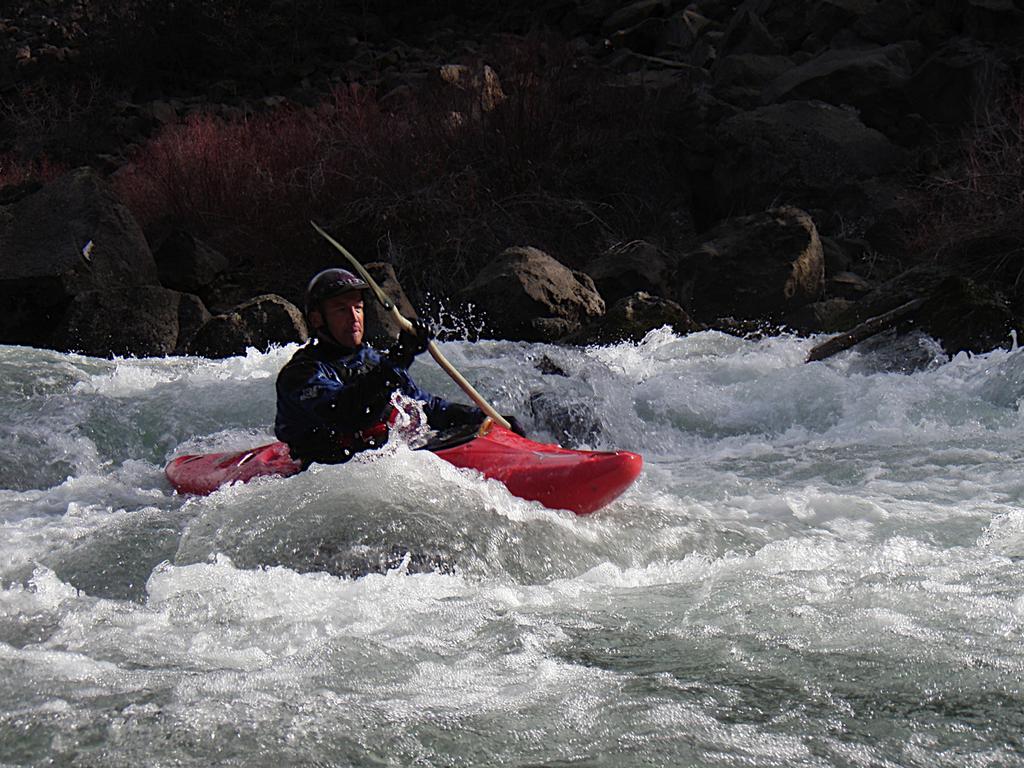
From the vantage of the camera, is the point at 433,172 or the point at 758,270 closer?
the point at 758,270

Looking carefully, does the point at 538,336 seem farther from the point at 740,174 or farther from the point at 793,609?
the point at 793,609

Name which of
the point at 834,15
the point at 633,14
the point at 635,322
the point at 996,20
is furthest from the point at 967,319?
the point at 633,14

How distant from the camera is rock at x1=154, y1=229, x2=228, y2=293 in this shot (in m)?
11.5

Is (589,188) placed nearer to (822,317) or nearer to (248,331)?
(822,317)

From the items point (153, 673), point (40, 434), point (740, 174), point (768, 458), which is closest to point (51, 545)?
point (153, 673)

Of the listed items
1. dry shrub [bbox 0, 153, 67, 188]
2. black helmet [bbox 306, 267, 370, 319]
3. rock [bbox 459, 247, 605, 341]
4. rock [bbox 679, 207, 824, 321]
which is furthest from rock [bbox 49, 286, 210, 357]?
dry shrub [bbox 0, 153, 67, 188]

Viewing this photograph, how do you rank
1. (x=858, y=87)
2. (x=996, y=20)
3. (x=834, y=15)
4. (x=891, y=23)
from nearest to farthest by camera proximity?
1. (x=858, y=87)
2. (x=996, y=20)
3. (x=891, y=23)
4. (x=834, y=15)

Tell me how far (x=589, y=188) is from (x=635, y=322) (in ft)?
14.8

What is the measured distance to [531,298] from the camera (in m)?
9.52

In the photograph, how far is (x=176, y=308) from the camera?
31.7 ft

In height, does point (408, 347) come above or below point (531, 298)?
above

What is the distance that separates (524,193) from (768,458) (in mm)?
7006

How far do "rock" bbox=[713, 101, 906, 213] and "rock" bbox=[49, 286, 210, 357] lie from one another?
6217mm

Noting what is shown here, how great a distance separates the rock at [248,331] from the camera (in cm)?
904
